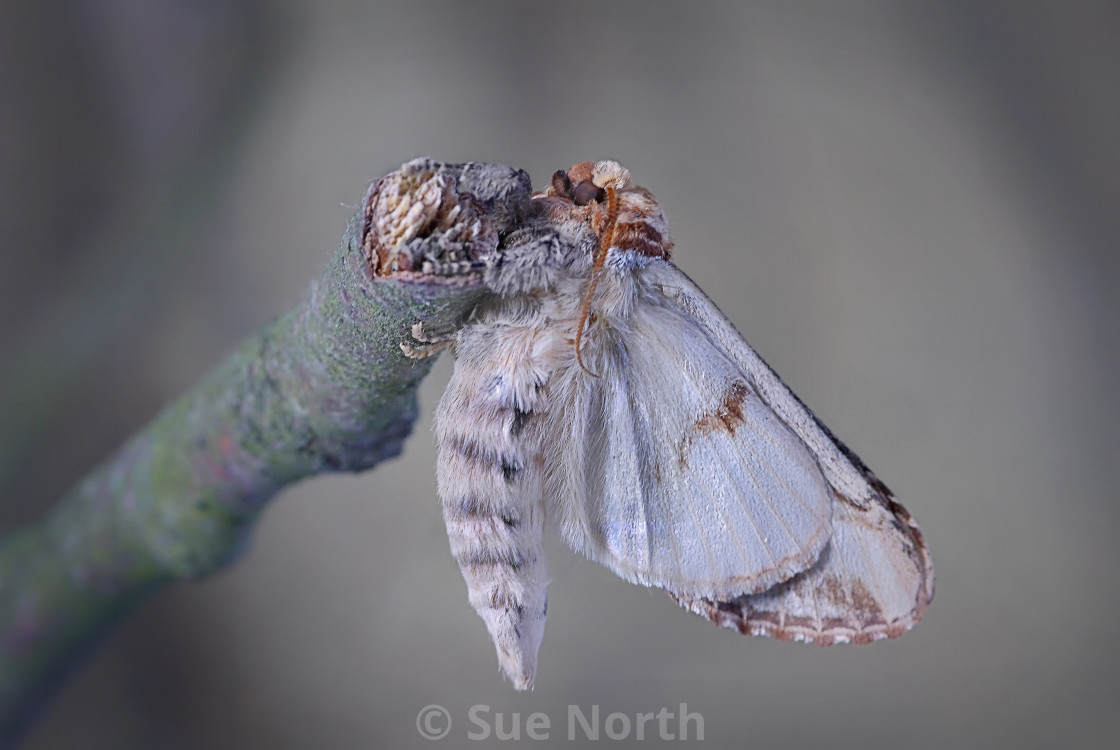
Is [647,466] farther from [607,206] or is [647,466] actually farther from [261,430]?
[261,430]

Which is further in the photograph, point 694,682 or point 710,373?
point 694,682

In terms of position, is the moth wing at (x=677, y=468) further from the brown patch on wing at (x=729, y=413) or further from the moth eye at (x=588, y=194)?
the moth eye at (x=588, y=194)

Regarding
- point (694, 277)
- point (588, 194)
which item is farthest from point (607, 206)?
point (694, 277)

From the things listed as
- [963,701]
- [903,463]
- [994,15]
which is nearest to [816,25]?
[994,15]

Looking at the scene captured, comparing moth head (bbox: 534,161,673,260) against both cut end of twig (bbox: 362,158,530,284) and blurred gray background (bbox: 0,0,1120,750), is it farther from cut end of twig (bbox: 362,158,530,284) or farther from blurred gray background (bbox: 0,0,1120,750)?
blurred gray background (bbox: 0,0,1120,750)

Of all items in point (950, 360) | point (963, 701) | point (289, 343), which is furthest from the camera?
point (950, 360)

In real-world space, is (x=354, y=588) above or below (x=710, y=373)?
below

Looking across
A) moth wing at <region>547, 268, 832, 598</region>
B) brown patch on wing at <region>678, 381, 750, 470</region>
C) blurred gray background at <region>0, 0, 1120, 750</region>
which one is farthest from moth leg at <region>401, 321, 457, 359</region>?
blurred gray background at <region>0, 0, 1120, 750</region>

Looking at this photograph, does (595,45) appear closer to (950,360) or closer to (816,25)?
(816,25)
